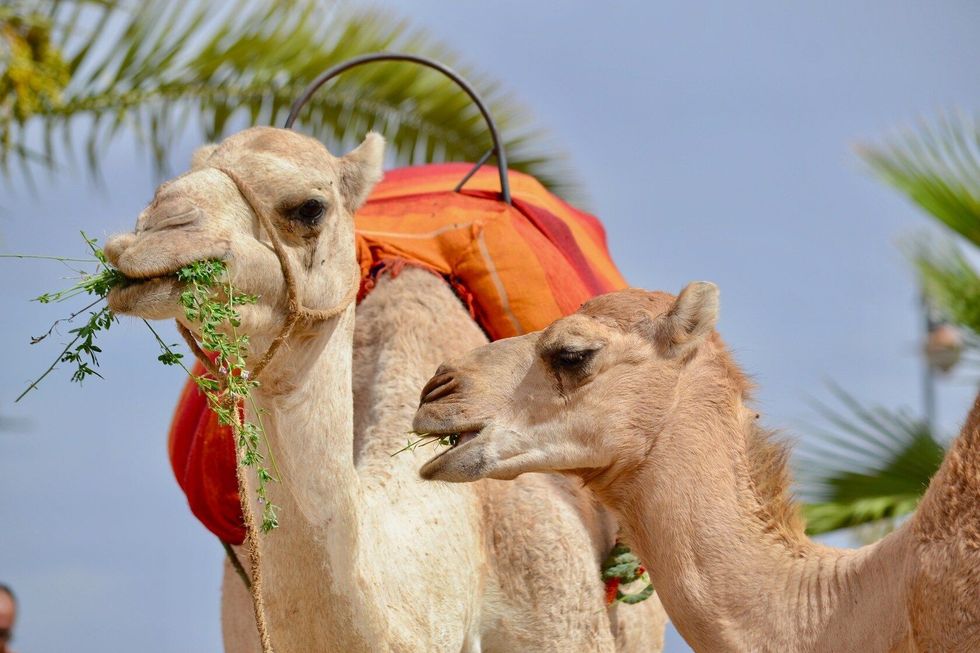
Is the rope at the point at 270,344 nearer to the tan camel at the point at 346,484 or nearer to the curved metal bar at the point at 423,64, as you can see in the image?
the tan camel at the point at 346,484

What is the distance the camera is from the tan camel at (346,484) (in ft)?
12.5

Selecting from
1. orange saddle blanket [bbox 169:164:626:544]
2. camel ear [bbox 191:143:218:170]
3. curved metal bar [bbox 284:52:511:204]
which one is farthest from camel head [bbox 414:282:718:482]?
curved metal bar [bbox 284:52:511:204]

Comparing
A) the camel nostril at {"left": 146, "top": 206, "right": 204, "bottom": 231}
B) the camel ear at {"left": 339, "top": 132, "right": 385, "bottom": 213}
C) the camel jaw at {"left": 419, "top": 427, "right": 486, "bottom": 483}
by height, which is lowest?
the camel jaw at {"left": 419, "top": 427, "right": 486, "bottom": 483}

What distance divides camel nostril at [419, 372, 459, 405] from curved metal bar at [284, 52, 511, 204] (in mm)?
1351

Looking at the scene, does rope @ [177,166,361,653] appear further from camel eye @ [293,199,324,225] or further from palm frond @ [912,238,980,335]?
palm frond @ [912,238,980,335]

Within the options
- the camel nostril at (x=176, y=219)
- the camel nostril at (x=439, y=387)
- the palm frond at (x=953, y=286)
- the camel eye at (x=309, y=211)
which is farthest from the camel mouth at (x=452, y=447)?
the palm frond at (x=953, y=286)

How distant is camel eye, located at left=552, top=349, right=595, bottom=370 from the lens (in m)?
3.86

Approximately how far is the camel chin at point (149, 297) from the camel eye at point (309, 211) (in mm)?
497

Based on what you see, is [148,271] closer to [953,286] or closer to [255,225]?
[255,225]

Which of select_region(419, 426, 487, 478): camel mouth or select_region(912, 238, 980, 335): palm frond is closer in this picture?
select_region(419, 426, 487, 478): camel mouth

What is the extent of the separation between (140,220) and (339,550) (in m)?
1.00

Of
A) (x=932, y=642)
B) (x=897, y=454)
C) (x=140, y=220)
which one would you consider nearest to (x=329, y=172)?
(x=140, y=220)

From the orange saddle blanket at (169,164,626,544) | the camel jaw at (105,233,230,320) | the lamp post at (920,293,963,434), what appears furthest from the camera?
the lamp post at (920,293,963,434)

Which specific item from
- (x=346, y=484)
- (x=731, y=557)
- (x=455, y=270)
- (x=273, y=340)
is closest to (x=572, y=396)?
(x=731, y=557)
